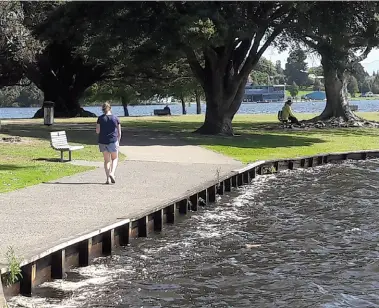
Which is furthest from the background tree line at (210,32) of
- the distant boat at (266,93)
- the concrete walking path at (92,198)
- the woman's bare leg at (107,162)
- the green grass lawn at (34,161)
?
the distant boat at (266,93)

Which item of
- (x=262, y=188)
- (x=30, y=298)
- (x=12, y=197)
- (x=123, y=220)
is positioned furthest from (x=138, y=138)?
(x=30, y=298)

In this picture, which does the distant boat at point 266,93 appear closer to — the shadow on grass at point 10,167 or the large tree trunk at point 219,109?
the large tree trunk at point 219,109

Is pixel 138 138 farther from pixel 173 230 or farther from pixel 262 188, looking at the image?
pixel 173 230

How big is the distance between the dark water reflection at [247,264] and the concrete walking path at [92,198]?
2.37 ft

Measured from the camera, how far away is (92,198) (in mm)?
14914

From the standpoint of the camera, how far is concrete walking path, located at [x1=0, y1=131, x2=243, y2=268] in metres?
11.2

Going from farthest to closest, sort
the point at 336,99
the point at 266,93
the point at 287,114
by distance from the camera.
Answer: the point at 266,93 → the point at 336,99 → the point at 287,114

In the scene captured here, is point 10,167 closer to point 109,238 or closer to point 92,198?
point 92,198

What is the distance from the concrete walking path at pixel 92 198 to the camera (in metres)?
11.2

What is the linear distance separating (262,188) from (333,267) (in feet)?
31.9

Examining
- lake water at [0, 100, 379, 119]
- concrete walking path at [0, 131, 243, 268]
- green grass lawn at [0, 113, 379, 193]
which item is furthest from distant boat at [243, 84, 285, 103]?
concrete walking path at [0, 131, 243, 268]

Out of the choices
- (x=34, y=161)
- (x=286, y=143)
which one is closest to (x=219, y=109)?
(x=286, y=143)

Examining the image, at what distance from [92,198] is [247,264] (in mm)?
4705

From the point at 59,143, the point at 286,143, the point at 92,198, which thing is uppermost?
the point at 59,143
